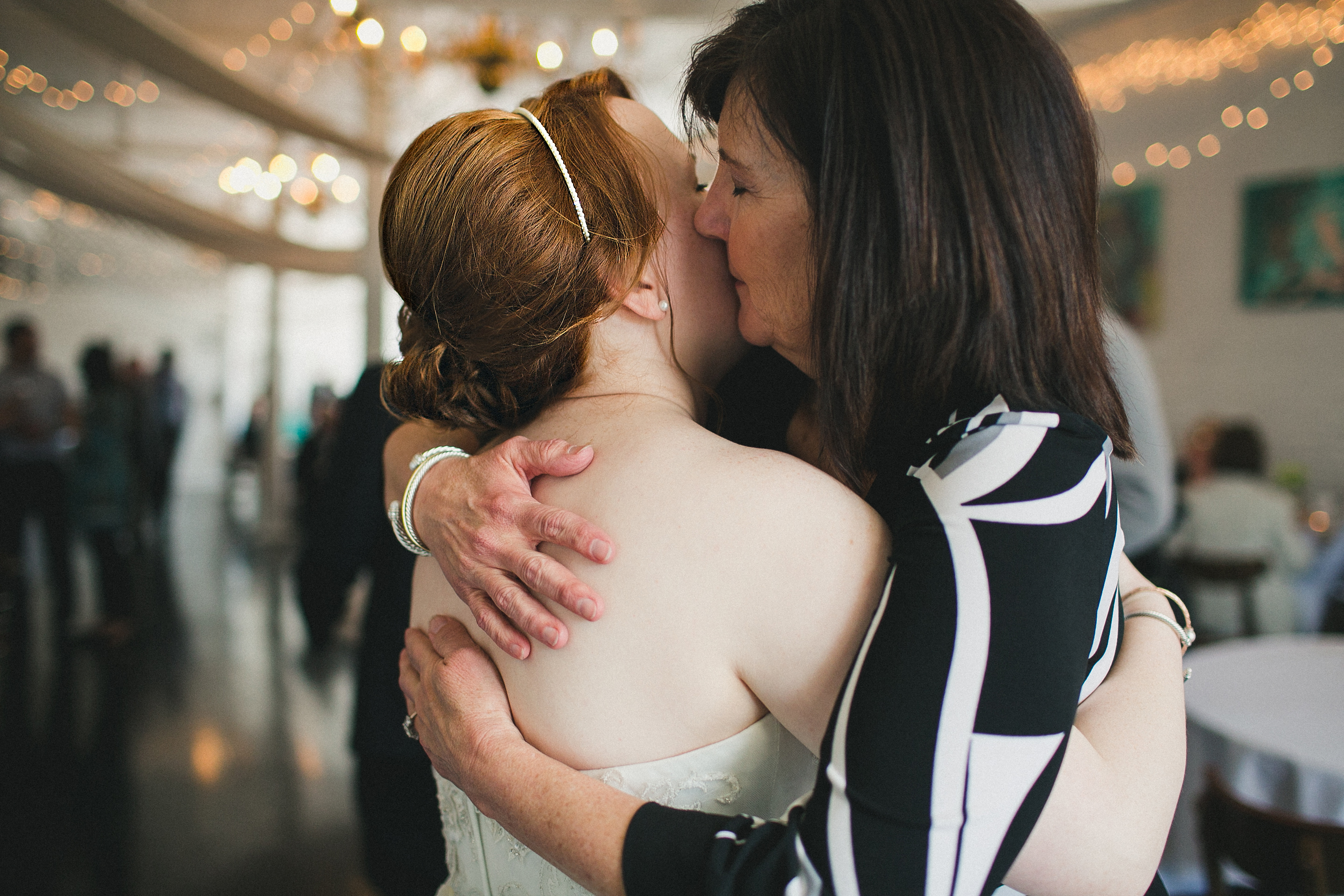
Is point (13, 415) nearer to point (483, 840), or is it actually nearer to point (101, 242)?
point (483, 840)

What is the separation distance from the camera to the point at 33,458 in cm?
520

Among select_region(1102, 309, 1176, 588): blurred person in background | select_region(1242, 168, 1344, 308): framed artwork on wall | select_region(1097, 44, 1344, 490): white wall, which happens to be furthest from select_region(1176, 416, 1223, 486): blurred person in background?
select_region(1102, 309, 1176, 588): blurred person in background

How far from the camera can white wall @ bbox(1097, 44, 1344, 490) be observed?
5188 mm

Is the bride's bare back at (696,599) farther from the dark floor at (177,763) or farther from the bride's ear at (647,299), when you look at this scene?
the dark floor at (177,763)

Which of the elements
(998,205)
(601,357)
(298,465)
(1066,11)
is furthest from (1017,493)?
(298,465)

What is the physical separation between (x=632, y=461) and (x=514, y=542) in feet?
0.49

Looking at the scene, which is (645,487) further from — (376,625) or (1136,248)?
(1136,248)

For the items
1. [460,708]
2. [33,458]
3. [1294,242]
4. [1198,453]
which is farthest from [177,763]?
[1294,242]

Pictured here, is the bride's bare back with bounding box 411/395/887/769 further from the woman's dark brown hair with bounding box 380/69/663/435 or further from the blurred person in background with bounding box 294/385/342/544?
the blurred person in background with bounding box 294/385/342/544

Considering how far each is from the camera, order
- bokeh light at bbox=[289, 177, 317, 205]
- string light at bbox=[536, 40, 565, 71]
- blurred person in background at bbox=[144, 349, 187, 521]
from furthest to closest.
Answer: blurred person in background at bbox=[144, 349, 187, 521]
bokeh light at bbox=[289, 177, 317, 205]
string light at bbox=[536, 40, 565, 71]

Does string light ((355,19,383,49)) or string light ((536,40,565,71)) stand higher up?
string light ((536,40,565,71))

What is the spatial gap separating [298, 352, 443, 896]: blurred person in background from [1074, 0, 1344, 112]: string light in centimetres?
563

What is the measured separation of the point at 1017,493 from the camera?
26.5 inches

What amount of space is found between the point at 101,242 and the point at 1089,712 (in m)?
13.3
